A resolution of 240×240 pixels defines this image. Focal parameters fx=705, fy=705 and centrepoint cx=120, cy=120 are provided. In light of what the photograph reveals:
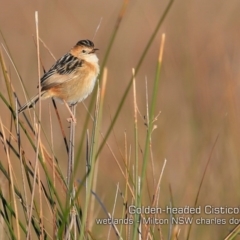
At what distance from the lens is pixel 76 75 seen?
6.62 metres

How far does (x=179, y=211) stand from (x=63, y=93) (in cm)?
194

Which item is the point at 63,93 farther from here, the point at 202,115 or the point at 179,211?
the point at 179,211

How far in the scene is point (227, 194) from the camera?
567cm

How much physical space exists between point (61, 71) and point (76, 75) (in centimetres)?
20

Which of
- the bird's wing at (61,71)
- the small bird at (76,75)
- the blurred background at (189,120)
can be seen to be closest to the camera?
the blurred background at (189,120)

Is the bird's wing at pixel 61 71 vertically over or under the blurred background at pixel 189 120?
over

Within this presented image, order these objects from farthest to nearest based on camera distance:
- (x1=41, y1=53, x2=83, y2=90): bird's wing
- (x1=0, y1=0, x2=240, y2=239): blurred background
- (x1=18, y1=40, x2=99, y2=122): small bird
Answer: (x1=18, y1=40, x2=99, y2=122): small bird < (x1=41, y1=53, x2=83, y2=90): bird's wing < (x1=0, y1=0, x2=240, y2=239): blurred background

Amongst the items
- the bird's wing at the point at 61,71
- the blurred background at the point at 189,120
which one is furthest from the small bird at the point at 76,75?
the blurred background at the point at 189,120

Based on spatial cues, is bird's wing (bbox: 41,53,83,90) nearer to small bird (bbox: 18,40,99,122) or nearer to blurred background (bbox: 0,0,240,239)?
small bird (bbox: 18,40,99,122)

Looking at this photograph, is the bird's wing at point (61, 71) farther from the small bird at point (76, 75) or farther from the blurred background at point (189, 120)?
the blurred background at point (189, 120)

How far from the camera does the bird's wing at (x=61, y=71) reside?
627 cm

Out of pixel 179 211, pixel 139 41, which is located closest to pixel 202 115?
pixel 179 211

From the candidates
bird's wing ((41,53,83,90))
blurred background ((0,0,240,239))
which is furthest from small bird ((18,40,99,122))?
blurred background ((0,0,240,239))

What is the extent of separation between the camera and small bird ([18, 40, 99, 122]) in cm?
647
